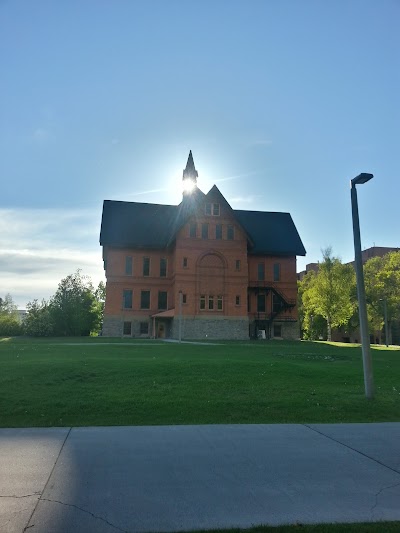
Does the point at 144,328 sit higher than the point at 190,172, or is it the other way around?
the point at 190,172

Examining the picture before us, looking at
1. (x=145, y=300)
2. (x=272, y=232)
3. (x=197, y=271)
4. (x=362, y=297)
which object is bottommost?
(x=362, y=297)

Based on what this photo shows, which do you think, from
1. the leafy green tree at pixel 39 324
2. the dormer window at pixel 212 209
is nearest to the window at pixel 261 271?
the dormer window at pixel 212 209

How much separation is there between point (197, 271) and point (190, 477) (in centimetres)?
4217

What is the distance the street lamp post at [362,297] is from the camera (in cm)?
1116

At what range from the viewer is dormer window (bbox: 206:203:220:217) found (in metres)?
48.4

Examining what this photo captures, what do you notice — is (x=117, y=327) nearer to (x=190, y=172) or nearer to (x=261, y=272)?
(x=261, y=272)

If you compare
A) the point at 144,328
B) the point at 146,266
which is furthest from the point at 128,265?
the point at 144,328

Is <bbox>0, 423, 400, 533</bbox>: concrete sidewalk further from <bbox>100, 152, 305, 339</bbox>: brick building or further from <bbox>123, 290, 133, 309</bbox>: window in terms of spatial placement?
<bbox>123, 290, 133, 309</bbox>: window

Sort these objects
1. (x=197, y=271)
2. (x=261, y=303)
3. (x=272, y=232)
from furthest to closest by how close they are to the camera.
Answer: (x=272, y=232)
(x=261, y=303)
(x=197, y=271)

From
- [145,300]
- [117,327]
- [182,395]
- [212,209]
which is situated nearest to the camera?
[182,395]

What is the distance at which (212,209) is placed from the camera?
48.4m

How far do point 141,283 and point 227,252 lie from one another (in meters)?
10.2

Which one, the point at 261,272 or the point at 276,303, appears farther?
the point at 261,272

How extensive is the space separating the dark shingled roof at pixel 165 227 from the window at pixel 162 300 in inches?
209
